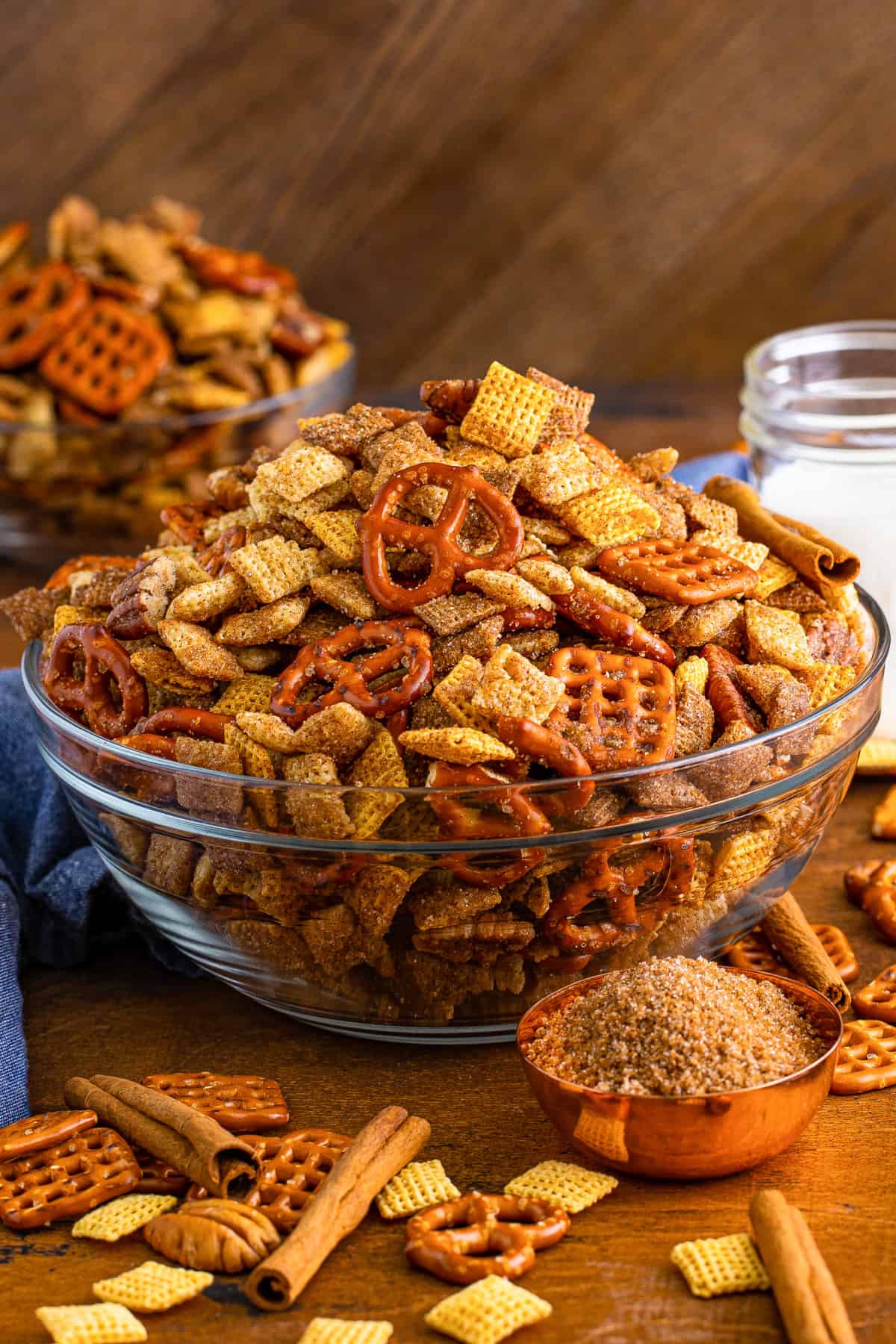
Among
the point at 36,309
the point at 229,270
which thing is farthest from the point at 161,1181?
the point at 229,270


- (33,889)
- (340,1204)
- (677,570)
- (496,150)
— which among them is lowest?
(33,889)

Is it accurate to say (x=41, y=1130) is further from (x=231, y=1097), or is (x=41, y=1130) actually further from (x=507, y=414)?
(x=507, y=414)

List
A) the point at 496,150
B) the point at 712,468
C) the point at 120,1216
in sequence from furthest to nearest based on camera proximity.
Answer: the point at 496,150 < the point at 712,468 < the point at 120,1216

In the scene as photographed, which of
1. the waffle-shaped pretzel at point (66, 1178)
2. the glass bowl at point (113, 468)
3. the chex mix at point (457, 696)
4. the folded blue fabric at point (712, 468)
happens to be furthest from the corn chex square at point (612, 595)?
the glass bowl at point (113, 468)

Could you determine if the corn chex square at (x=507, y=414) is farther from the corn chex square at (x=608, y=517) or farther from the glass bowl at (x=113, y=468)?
the glass bowl at (x=113, y=468)

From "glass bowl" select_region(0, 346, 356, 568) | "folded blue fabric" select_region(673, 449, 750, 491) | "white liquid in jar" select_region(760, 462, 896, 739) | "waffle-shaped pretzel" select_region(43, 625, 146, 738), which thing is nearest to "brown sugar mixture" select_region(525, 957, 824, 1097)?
"waffle-shaped pretzel" select_region(43, 625, 146, 738)

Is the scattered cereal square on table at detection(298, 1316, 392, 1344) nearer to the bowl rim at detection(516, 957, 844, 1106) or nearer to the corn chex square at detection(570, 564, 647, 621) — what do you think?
the bowl rim at detection(516, 957, 844, 1106)
